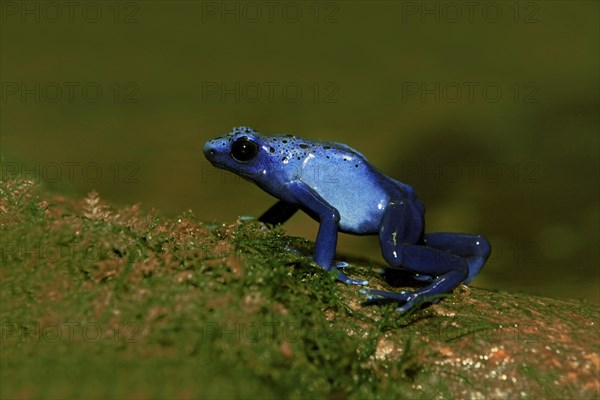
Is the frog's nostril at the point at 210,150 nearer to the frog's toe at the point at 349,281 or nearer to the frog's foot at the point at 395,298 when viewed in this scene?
the frog's toe at the point at 349,281

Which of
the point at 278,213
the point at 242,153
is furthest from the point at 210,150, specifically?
the point at 278,213

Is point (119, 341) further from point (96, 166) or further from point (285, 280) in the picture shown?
point (96, 166)

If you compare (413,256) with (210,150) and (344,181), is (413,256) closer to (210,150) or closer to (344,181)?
(344,181)

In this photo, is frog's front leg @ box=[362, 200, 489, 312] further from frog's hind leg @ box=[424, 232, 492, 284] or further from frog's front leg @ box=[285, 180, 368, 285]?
frog's front leg @ box=[285, 180, 368, 285]

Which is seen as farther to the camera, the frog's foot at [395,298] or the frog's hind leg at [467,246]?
the frog's hind leg at [467,246]

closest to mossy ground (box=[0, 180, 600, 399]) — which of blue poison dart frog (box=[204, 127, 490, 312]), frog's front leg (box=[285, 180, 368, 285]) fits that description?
frog's front leg (box=[285, 180, 368, 285])

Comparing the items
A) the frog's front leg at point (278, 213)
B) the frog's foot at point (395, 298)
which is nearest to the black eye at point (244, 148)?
the frog's front leg at point (278, 213)
